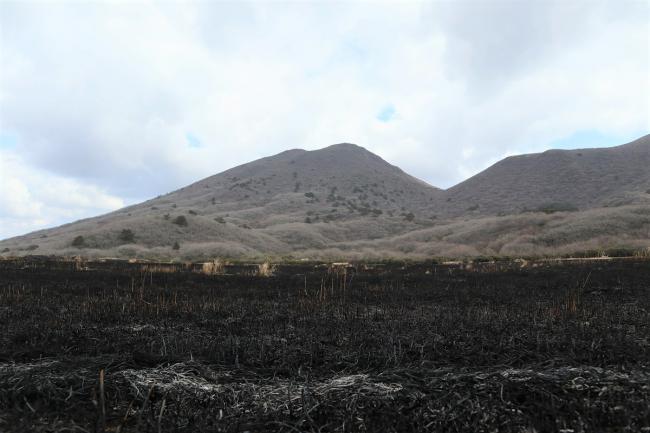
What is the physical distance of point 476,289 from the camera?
13.1 meters

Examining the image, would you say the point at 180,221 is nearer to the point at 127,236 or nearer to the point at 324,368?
the point at 127,236

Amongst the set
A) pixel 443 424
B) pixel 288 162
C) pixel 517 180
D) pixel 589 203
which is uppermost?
pixel 288 162

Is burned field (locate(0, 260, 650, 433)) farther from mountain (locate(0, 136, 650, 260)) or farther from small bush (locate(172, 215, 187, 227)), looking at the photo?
small bush (locate(172, 215, 187, 227))

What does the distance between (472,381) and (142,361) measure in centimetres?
375

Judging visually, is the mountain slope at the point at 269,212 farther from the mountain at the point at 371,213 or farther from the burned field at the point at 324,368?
the burned field at the point at 324,368

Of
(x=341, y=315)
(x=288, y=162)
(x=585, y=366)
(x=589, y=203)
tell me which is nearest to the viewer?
(x=585, y=366)

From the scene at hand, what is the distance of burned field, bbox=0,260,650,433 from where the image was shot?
10.7 feet

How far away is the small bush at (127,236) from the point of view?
5049 centimetres

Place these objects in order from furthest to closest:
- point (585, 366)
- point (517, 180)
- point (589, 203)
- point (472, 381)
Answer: point (517, 180), point (589, 203), point (585, 366), point (472, 381)

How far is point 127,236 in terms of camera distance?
5100cm

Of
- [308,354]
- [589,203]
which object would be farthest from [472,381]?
[589,203]

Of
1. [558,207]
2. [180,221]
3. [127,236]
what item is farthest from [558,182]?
[127,236]

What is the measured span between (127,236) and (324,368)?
53.0m

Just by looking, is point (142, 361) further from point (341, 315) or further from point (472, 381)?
point (341, 315)
